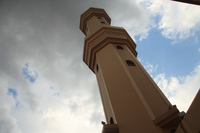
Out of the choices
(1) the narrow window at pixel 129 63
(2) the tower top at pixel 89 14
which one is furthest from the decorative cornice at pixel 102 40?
(2) the tower top at pixel 89 14

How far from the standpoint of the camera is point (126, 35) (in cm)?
1240

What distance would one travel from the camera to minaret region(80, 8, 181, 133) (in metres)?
5.60

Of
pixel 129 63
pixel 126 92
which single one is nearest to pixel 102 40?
pixel 129 63

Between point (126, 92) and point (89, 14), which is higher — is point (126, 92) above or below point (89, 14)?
below

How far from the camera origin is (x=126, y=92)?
7109 millimetres

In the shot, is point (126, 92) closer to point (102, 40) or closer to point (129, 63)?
point (129, 63)

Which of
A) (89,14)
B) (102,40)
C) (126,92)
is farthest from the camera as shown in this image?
(89,14)

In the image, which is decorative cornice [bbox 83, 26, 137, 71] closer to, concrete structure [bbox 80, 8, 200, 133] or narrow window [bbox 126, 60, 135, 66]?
concrete structure [bbox 80, 8, 200, 133]

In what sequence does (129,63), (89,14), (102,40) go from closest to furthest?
(129,63) → (102,40) → (89,14)

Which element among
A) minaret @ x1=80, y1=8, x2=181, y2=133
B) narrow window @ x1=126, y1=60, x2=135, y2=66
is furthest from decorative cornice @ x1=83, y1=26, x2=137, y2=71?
narrow window @ x1=126, y1=60, x2=135, y2=66

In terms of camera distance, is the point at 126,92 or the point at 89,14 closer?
the point at 126,92

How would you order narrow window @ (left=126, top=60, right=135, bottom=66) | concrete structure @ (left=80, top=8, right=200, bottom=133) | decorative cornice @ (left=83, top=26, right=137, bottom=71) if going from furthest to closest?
decorative cornice @ (left=83, top=26, right=137, bottom=71)
narrow window @ (left=126, top=60, right=135, bottom=66)
concrete structure @ (left=80, top=8, right=200, bottom=133)

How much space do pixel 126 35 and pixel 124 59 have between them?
3854mm

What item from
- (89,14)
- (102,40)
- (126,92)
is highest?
(89,14)
